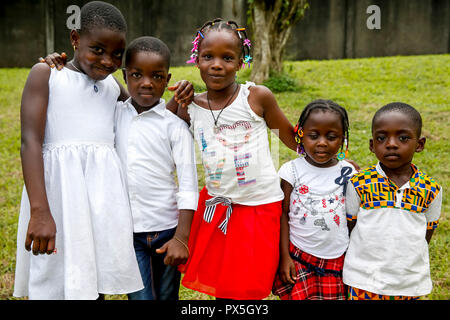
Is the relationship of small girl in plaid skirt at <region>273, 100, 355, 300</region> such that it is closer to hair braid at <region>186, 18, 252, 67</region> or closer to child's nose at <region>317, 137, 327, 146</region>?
child's nose at <region>317, 137, 327, 146</region>

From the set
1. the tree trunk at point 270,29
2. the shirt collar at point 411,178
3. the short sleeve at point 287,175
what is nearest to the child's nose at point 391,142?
the shirt collar at point 411,178

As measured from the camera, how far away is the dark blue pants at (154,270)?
199 centimetres

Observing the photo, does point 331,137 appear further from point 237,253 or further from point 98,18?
point 98,18

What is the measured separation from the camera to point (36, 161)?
172 cm

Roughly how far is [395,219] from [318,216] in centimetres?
32

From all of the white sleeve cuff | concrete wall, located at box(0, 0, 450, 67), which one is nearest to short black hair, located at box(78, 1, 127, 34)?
the white sleeve cuff

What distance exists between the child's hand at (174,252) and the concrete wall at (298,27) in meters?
9.87

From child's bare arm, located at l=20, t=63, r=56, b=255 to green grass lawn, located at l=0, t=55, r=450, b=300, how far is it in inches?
36.2

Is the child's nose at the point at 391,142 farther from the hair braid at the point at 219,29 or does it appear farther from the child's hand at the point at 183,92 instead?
the child's hand at the point at 183,92

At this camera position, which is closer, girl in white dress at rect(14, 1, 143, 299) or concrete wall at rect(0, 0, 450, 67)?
girl in white dress at rect(14, 1, 143, 299)

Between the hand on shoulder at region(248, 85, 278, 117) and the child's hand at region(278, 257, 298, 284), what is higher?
the hand on shoulder at region(248, 85, 278, 117)

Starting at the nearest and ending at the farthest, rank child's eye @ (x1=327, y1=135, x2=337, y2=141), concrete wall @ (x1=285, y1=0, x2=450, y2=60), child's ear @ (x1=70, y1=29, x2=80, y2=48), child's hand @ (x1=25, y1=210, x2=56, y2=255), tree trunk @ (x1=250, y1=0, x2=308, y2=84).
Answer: child's hand @ (x1=25, y1=210, x2=56, y2=255), child's ear @ (x1=70, y1=29, x2=80, y2=48), child's eye @ (x1=327, y1=135, x2=337, y2=141), tree trunk @ (x1=250, y1=0, x2=308, y2=84), concrete wall @ (x1=285, y1=0, x2=450, y2=60)

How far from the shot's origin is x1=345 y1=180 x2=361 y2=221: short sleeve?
1.93 meters
